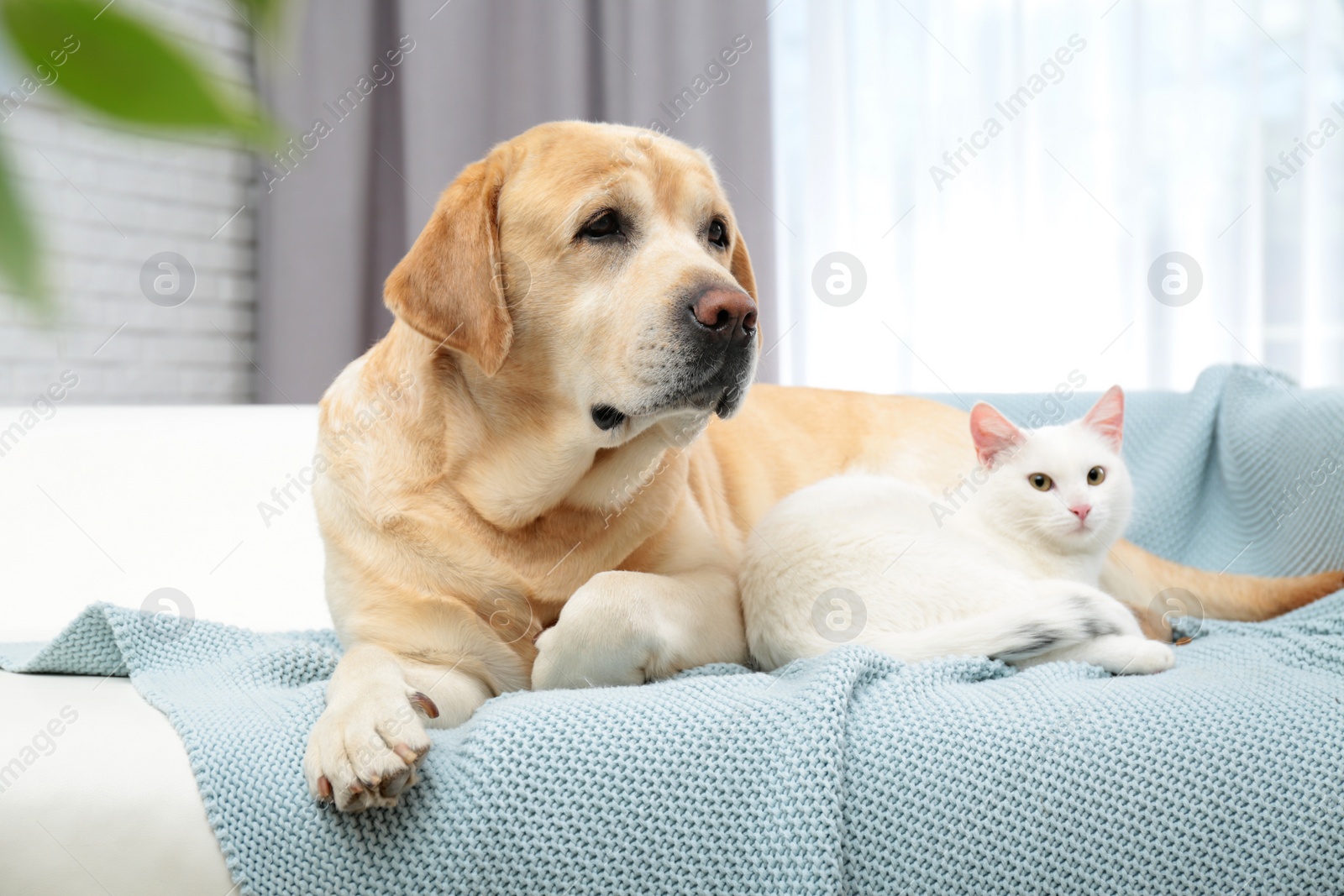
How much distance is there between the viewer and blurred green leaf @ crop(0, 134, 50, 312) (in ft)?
0.53

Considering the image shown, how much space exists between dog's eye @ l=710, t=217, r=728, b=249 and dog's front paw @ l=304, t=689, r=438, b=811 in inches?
33.5

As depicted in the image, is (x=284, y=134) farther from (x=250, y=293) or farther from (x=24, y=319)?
(x=250, y=293)

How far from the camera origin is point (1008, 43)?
3.39 metres

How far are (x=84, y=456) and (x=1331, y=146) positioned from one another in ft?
11.5

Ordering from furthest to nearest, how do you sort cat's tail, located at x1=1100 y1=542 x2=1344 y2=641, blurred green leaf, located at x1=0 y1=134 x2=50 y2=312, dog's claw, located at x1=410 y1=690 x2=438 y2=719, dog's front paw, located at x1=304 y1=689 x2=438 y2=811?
1. cat's tail, located at x1=1100 y1=542 x2=1344 y2=641
2. dog's claw, located at x1=410 y1=690 x2=438 y2=719
3. dog's front paw, located at x1=304 y1=689 x2=438 y2=811
4. blurred green leaf, located at x1=0 y1=134 x2=50 y2=312

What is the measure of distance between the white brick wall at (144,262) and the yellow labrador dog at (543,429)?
7.19 ft

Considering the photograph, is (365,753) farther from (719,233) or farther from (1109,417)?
(1109,417)

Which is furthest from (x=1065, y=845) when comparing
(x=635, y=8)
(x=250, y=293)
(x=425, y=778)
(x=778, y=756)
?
(x=250, y=293)

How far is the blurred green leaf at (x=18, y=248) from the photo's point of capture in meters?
0.16

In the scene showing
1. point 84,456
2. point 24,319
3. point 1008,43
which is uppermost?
point 1008,43
